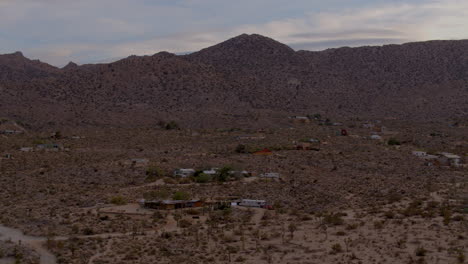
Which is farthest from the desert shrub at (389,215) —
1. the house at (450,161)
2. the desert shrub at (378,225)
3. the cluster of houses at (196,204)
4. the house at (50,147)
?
the house at (50,147)

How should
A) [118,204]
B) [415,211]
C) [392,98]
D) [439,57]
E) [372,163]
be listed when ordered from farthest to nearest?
[439,57], [392,98], [372,163], [118,204], [415,211]

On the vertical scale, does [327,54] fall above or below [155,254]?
above

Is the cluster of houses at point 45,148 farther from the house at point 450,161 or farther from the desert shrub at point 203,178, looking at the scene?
the house at point 450,161

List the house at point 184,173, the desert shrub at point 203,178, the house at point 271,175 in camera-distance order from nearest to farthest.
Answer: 1. the desert shrub at point 203,178
2. the house at point 271,175
3. the house at point 184,173

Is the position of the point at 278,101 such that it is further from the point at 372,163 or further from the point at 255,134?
the point at 372,163

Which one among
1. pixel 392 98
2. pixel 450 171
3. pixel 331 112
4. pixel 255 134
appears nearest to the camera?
pixel 450 171

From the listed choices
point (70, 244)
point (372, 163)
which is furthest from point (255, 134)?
point (70, 244)
